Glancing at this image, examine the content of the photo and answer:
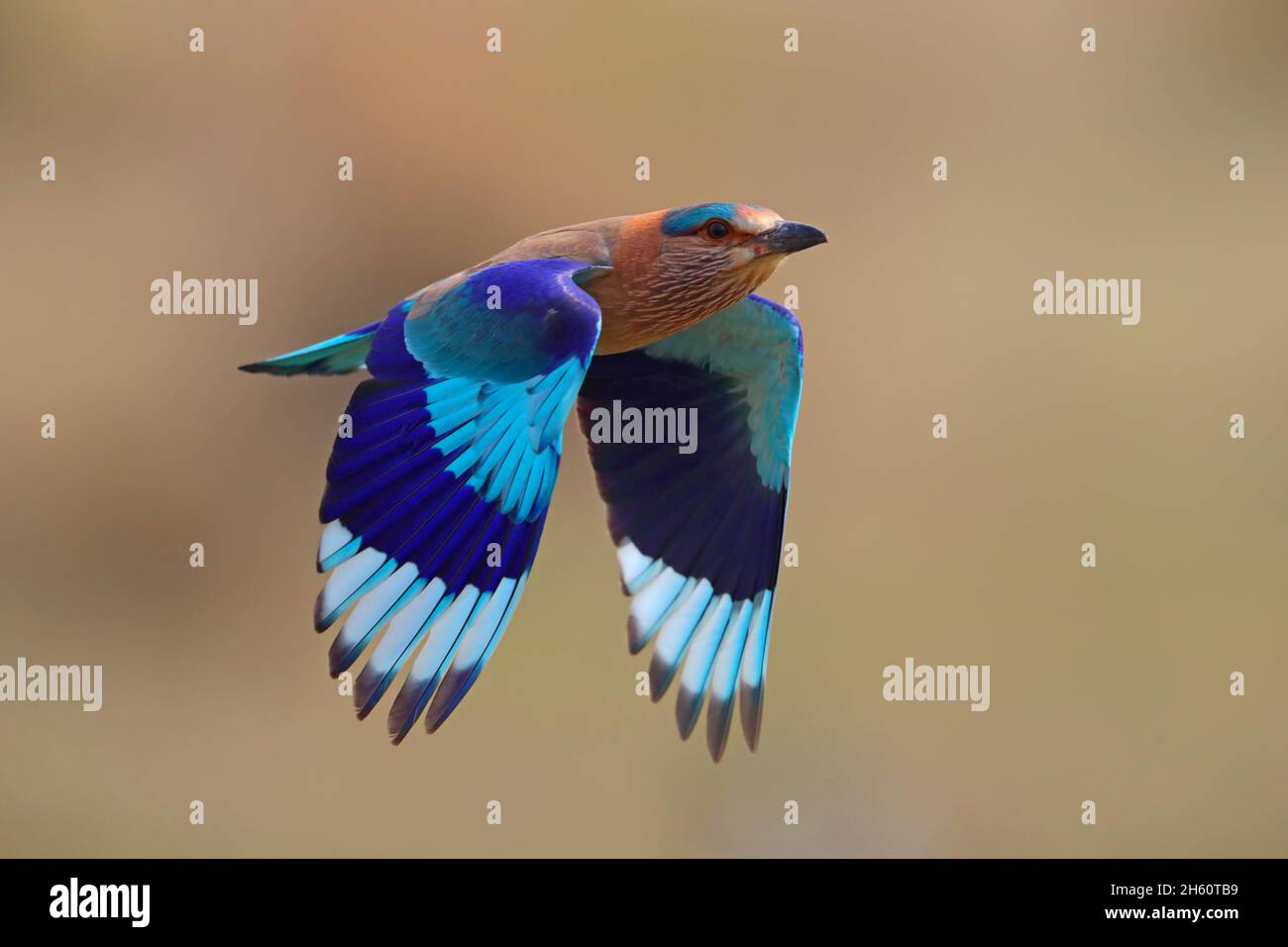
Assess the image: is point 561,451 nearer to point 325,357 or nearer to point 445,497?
point 445,497

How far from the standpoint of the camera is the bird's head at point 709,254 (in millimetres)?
3713

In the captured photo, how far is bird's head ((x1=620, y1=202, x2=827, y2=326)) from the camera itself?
3713 millimetres

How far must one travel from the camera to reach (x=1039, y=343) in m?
7.50

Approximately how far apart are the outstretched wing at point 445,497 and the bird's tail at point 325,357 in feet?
1.34

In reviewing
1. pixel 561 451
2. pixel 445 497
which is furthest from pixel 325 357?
pixel 561 451

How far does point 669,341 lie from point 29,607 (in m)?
4.52

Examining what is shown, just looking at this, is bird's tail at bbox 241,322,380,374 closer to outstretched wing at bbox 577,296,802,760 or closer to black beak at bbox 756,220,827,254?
outstretched wing at bbox 577,296,802,760

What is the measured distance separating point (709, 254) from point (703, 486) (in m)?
0.68

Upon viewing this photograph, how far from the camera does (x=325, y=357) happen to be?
12.8 ft

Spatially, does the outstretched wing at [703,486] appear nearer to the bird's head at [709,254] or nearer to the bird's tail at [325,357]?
the bird's head at [709,254]

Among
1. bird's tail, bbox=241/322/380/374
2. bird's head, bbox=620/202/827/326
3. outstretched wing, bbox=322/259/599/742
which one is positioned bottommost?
outstretched wing, bbox=322/259/599/742

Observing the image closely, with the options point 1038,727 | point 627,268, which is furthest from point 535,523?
point 1038,727

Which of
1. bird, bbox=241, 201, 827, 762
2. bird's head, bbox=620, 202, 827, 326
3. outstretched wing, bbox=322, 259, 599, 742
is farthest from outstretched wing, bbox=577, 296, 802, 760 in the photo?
outstretched wing, bbox=322, 259, 599, 742

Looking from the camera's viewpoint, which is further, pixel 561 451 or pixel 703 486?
pixel 703 486
